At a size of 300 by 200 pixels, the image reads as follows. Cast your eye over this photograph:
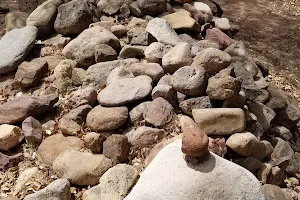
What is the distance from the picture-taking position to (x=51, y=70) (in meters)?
2.92

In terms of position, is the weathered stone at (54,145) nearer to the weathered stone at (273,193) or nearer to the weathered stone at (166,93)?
the weathered stone at (166,93)

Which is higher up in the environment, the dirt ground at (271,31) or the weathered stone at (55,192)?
the weathered stone at (55,192)

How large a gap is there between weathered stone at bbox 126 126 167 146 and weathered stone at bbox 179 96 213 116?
0.19 m

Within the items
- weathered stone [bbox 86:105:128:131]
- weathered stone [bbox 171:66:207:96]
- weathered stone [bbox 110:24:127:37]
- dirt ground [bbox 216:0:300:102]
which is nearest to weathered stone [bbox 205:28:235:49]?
weathered stone [bbox 110:24:127:37]

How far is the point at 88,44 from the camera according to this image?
2930 millimetres

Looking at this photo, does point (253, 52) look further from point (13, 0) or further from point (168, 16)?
point (13, 0)

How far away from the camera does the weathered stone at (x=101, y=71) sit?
2719 mm

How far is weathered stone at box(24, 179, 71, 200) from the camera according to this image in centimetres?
201

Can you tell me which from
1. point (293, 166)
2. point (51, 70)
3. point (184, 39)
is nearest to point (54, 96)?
point (51, 70)

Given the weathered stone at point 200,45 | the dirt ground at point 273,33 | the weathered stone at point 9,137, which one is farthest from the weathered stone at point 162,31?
the dirt ground at point 273,33

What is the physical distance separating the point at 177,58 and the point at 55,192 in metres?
1.06

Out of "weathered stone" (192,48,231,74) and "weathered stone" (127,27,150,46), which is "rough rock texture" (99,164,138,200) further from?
"weathered stone" (127,27,150,46)

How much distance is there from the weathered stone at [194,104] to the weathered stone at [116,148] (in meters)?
0.38

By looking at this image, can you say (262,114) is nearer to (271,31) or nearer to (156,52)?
(156,52)
